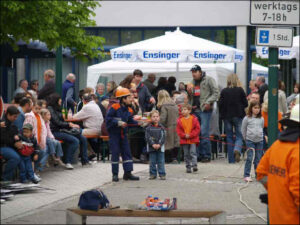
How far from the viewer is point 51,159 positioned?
53.9ft

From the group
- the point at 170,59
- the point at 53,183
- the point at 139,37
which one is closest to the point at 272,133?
the point at 53,183

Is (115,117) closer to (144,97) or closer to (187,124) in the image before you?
(187,124)

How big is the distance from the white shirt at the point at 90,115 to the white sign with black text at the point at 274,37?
8777 millimetres

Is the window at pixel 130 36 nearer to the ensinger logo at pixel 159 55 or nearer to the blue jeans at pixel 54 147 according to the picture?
the ensinger logo at pixel 159 55

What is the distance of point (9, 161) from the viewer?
1298 centimetres

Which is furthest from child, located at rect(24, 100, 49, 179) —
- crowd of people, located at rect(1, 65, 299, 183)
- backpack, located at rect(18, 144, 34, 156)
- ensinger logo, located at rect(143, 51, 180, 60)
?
ensinger logo, located at rect(143, 51, 180, 60)

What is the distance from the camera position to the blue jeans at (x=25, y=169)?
43.8 feet

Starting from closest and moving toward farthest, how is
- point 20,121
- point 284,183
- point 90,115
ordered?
1. point 284,183
2. point 20,121
3. point 90,115

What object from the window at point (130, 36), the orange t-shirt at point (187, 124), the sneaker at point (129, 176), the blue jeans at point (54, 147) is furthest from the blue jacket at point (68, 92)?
the window at point (130, 36)

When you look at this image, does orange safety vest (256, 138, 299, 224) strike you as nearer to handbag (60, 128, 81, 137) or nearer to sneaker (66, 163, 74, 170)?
sneaker (66, 163, 74, 170)

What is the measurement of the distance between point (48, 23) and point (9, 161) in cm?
259

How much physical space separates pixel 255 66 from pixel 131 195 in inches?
764

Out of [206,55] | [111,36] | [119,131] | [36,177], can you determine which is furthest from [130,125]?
[111,36]

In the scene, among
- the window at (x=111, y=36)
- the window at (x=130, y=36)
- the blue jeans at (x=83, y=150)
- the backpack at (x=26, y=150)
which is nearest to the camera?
the backpack at (x=26, y=150)
